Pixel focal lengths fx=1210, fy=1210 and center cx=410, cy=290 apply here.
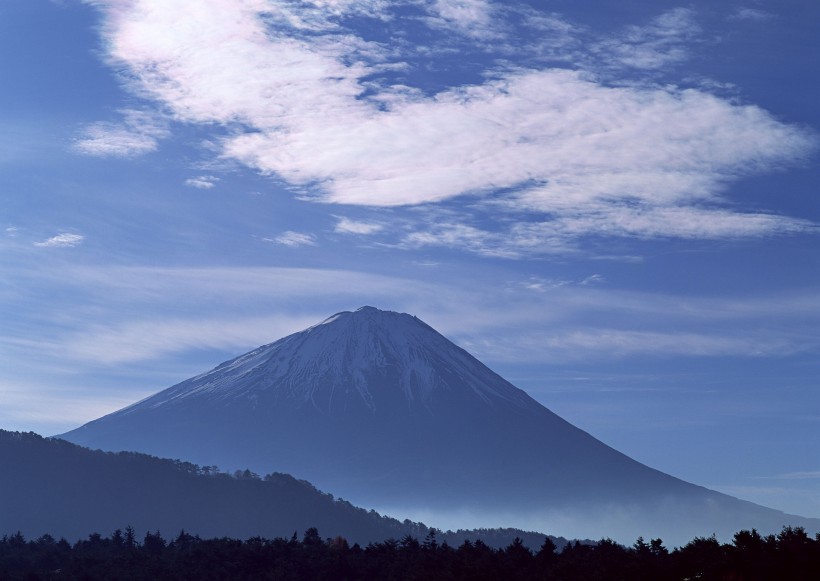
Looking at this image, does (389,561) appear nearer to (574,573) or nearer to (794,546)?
(574,573)

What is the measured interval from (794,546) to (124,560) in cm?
5501

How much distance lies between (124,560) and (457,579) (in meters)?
34.9

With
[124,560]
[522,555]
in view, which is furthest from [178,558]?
[522,555]

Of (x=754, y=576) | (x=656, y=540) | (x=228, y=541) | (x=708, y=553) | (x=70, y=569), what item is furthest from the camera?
(x=228, y=541)

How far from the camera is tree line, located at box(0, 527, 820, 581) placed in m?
60.1

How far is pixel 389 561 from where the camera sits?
283 ft

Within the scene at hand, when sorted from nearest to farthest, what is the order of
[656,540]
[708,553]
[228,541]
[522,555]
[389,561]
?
[708,553], [656,540], [522,555], [389,561], [228,541]

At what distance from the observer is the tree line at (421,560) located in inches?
2367

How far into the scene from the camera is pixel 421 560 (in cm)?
8000

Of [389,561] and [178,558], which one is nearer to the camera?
[389,561]

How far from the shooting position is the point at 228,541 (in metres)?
101

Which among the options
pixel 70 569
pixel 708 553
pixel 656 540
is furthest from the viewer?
pixel 70 569

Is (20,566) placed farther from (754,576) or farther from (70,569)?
(754,576)

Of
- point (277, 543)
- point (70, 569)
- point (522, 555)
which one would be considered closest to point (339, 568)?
point (277, 543)
